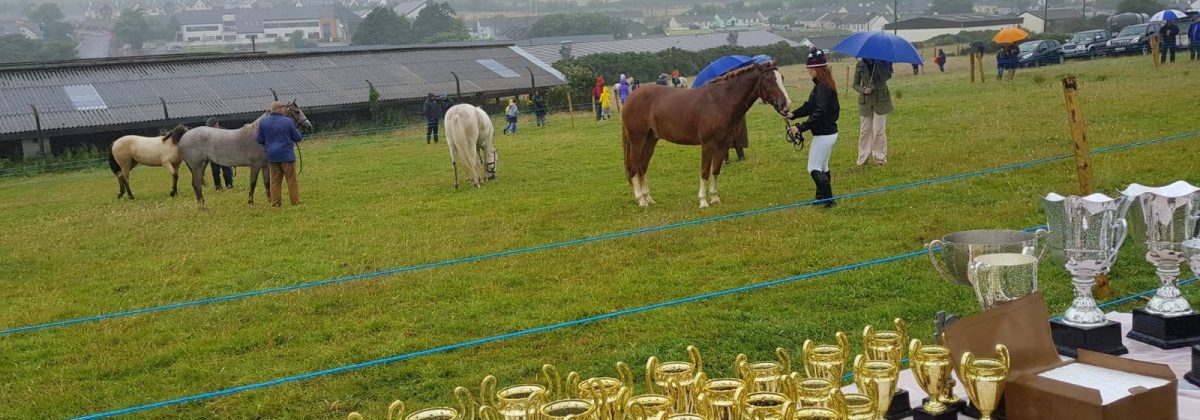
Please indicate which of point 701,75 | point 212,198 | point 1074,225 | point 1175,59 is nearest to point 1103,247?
point 1074,225

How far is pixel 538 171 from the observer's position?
58.6ft

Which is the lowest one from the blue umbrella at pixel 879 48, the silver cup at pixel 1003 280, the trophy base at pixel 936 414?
the trophy base at pixel 936 414

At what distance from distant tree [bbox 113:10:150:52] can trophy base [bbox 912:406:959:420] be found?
556 ft

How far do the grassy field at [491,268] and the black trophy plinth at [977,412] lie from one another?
278 centimetres

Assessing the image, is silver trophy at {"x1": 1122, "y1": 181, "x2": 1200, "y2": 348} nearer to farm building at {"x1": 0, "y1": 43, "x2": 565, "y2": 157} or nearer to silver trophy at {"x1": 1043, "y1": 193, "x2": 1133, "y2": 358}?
silver trophy at {"x1": 1043, "y1": 193, "x2": 1133, "y2": 358}

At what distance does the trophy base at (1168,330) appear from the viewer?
390cm

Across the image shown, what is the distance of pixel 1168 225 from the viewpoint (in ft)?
13.7

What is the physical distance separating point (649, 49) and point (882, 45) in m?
50.4

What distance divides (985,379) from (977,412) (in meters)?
0.34

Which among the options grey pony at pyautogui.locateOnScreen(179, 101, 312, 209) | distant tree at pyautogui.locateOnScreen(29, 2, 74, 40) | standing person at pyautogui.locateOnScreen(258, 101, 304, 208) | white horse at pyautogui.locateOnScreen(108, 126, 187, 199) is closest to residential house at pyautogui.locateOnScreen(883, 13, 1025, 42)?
white horse at pyautogui.locateOnScreen(108, 126, 187, 199)

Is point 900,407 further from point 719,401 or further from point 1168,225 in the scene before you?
point 1168,225

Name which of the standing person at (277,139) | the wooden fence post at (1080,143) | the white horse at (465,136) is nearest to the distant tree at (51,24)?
the standing person at (277,139)

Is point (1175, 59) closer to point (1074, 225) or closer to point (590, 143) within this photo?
point (590, 143)

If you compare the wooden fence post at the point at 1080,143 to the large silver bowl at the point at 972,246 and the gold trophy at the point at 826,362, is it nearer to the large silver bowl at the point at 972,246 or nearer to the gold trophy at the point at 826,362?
the large silver bowl at the point at 972,246
